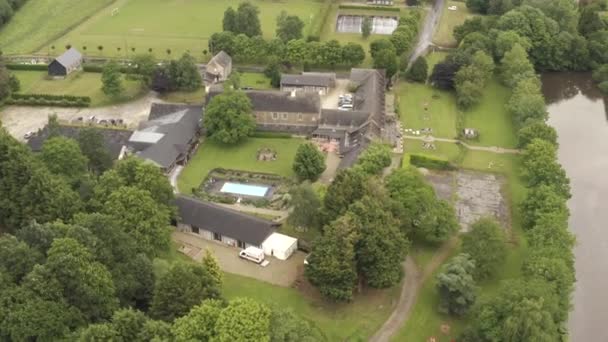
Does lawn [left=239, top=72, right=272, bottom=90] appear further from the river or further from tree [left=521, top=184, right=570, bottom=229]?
tree [left=521, top=184, right=570, bottom=229]

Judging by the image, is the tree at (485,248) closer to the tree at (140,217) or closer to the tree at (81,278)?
the tree at (140,217)

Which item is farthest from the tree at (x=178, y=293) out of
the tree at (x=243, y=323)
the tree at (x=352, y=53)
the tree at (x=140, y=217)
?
the tree at (x=352, y=53)

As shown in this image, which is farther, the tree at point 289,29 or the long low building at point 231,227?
the tree at point 289,29

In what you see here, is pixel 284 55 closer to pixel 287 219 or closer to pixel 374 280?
pixel 287 219

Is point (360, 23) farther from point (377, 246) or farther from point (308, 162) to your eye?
point (377, 246)

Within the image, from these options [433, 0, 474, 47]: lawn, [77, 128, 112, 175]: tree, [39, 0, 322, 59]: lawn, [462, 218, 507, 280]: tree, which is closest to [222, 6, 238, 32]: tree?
[39, 0, 322, 59]: lawn

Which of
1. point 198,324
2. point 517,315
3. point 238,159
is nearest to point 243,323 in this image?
point 198,324
